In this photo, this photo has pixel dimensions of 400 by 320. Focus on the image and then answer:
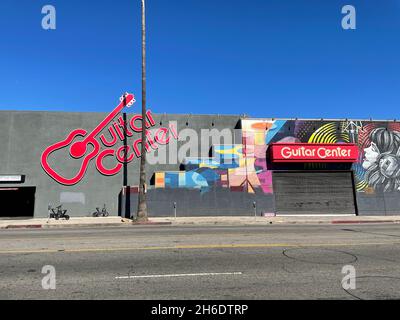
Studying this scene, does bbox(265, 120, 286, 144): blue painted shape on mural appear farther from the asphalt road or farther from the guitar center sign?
the asphalt road

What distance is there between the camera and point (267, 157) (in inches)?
1123

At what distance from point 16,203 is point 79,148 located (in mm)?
5814

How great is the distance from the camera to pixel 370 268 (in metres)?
8.30

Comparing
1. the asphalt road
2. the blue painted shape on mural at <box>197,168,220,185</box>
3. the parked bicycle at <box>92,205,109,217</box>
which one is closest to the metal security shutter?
the blue painted shape on mural at <box>197,168,220,185</box>

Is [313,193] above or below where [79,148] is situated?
below

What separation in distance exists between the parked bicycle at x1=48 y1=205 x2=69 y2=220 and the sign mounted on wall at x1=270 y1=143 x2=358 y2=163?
46.9 ft

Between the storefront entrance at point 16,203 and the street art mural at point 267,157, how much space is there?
904 centimetres

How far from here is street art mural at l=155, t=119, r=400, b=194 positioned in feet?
90.2

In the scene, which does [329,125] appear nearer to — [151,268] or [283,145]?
[283,145]

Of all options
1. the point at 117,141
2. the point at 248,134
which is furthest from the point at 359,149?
the point at 117,141

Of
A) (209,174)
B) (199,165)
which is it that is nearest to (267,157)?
(209,174)

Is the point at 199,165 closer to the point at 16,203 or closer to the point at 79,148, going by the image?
the point at 79,148
